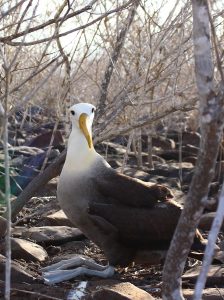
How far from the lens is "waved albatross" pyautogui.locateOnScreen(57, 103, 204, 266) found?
446 centimetres

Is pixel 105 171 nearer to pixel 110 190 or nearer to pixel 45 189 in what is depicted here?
pixel 110 190

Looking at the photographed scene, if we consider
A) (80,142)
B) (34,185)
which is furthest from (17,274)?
(34,185)

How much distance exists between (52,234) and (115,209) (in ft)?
3.07

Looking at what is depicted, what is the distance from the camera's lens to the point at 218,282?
160 inches

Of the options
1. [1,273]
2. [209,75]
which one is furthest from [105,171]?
[209,75]

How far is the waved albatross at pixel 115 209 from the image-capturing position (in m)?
4.46

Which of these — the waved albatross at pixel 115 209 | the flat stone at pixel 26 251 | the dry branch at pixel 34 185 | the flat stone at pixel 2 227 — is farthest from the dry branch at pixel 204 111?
the dry branch at pixel 34 185

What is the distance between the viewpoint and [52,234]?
5293mm

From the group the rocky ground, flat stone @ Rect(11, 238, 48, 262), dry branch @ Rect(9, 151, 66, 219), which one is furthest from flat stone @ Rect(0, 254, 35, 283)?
dry branch @ Rect(9, 151, 66, 219)

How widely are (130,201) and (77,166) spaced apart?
0.39 meters

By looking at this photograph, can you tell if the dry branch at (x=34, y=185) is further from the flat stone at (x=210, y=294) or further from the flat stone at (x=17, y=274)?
the flat stone at (x=210, y=294)

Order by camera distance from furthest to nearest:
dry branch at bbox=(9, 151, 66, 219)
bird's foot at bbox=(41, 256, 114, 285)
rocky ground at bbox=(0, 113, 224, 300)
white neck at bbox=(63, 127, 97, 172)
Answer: dry branch at bbox=(9, 151, 66, 219)
white neck at bbox=(63, 127, 97, 172)
bird's foot at bbox=(41, 256, 114, 285)
rocky ground at bbox=(0, 113, 224, 300)

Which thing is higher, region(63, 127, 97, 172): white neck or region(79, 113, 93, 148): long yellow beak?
region(79, 113, 93, 148): long yellow beak

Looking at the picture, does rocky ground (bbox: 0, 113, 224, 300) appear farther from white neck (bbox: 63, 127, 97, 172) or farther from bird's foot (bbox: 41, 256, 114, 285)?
white neck (bbox: 63, 127, 97, 172)
